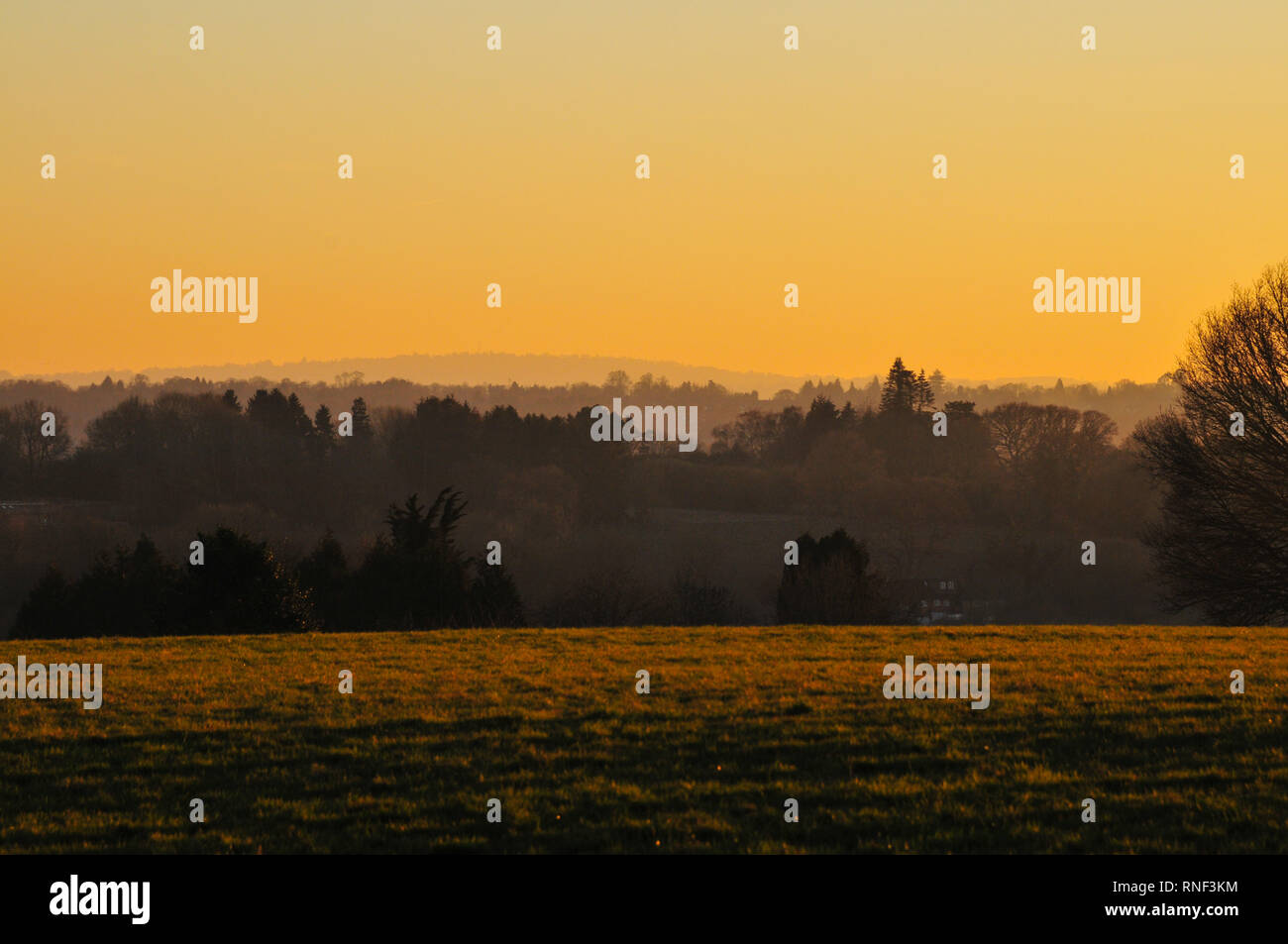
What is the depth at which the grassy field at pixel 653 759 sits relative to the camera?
30.6 ft

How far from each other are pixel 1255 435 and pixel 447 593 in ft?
95.4

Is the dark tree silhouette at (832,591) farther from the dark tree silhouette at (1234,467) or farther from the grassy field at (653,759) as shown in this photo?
the grassy field at (653,759)

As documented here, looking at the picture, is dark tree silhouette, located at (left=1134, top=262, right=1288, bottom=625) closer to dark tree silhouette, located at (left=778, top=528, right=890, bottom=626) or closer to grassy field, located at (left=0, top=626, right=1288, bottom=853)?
dark tree silhouette, located at (left=778, top=528, right=890, bottom=626)

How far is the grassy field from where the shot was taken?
9312 mm

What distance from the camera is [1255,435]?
40.3 meters

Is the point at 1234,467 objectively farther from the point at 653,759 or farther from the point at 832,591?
the point at 653,759

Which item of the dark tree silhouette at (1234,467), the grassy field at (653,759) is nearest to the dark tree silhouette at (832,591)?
the dark tree silhouette at (1234,467)

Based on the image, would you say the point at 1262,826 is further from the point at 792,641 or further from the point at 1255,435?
the point at 1255,435

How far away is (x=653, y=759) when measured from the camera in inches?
464

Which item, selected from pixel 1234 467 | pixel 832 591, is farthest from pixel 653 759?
pixel 832 591

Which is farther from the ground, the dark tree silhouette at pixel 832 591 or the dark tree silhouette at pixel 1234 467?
the dark tree silhouette at pixel 1234 467

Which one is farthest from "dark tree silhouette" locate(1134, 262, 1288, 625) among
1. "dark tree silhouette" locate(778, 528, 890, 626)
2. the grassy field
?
the grassy field

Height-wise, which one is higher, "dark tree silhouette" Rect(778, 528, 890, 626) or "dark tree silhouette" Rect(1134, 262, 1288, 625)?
"dark tree silhouette" Rect(1134, 262, 1288, 625)
